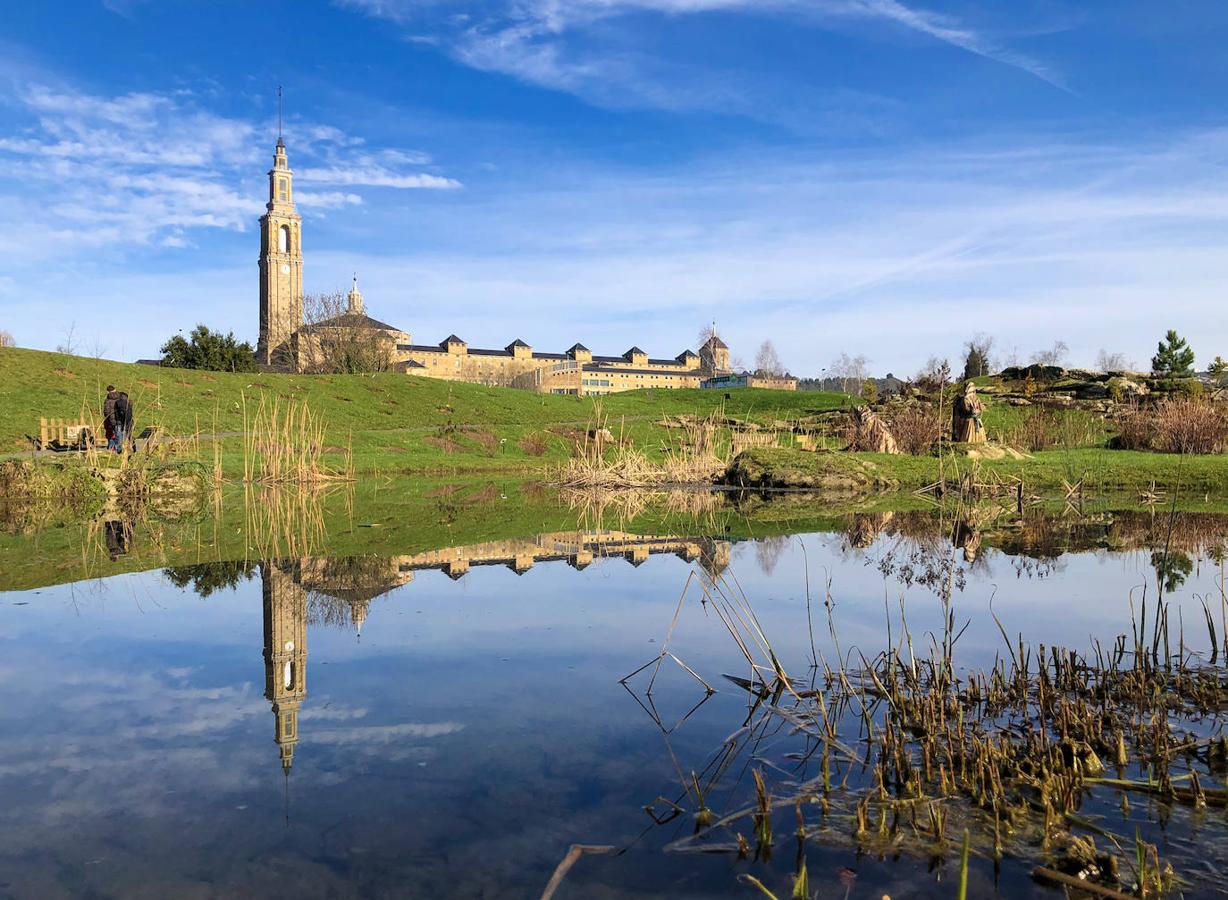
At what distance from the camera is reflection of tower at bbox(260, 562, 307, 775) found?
4035mm

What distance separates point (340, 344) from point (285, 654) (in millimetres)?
56247

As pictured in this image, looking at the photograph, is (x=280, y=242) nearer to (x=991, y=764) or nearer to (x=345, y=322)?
(x=345, y=322)

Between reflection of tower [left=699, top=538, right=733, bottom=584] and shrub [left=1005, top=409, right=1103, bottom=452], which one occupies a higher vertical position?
shrub [left=1005, top=409, right=1103, bottom=452]

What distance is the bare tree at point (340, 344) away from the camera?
184ft

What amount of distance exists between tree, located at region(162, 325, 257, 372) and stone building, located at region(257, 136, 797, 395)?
156ft

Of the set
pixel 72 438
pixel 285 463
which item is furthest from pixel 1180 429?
pixel 72 438

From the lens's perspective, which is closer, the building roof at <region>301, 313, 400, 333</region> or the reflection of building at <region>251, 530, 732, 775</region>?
the reflection of building at <region>251, 530, 732, 775</region>

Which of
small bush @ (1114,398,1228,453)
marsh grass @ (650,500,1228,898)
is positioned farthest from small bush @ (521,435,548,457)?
marsh grass @ (650,500,1228,898)

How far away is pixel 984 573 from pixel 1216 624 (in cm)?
198

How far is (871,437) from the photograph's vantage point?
2214 centimetres

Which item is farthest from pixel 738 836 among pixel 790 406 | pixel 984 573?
pixel 790 406

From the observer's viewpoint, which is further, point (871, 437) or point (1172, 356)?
point (1172, 356)

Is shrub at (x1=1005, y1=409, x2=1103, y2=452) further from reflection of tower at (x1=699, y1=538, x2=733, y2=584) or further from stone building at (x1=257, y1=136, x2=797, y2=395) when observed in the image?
stone building at (x1=257, y1=136, x2=797, y2=395)

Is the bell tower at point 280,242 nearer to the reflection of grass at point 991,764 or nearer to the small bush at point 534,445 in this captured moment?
the small bush at point 534,445
